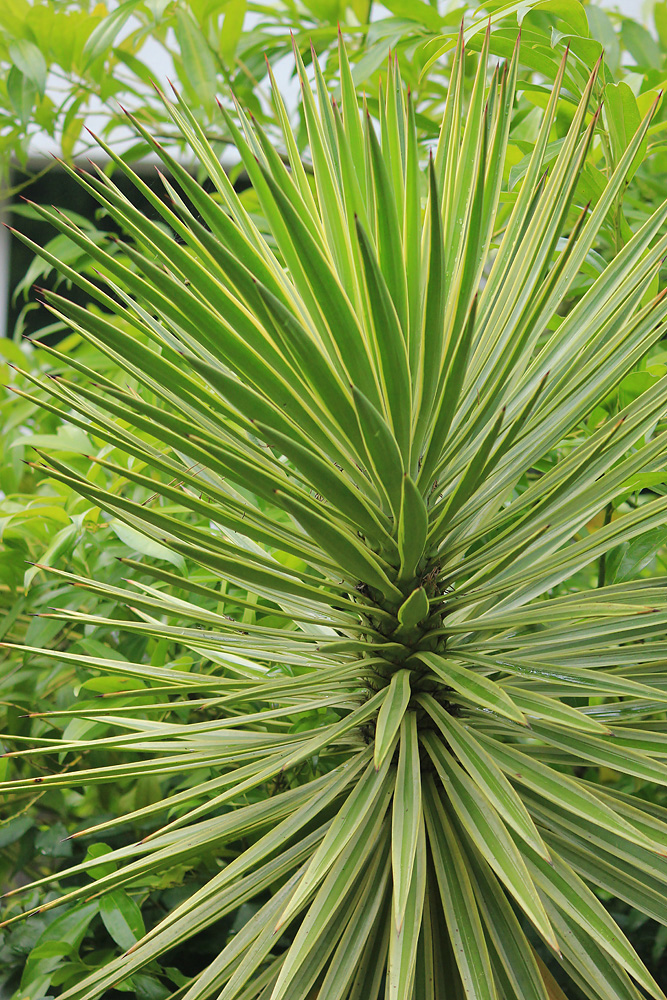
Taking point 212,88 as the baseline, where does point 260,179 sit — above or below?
below

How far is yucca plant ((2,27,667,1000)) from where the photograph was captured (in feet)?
1.52

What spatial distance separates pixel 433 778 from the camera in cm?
60

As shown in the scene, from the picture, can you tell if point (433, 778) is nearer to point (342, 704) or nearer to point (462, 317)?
point (342, 704)

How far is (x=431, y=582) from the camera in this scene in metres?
0.58

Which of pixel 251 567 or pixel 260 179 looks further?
pixel 260 179

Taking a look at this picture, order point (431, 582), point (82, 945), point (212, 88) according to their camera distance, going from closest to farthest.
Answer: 1. point (431, 582)
2. point (82, 945)
3. point (212, 88)

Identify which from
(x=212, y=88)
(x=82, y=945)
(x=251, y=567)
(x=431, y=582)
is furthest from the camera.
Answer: (x=212, y=88)

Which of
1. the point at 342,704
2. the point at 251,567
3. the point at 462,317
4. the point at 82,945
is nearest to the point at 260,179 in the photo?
the point at 462,317

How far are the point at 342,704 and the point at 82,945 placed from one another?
42 cm

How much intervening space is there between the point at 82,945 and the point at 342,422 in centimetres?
63

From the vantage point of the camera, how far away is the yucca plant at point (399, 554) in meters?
0.46

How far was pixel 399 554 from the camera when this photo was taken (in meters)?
0.53

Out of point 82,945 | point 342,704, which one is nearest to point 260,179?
point 342,704

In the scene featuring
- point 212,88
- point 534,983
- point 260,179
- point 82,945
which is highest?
point 212,88
